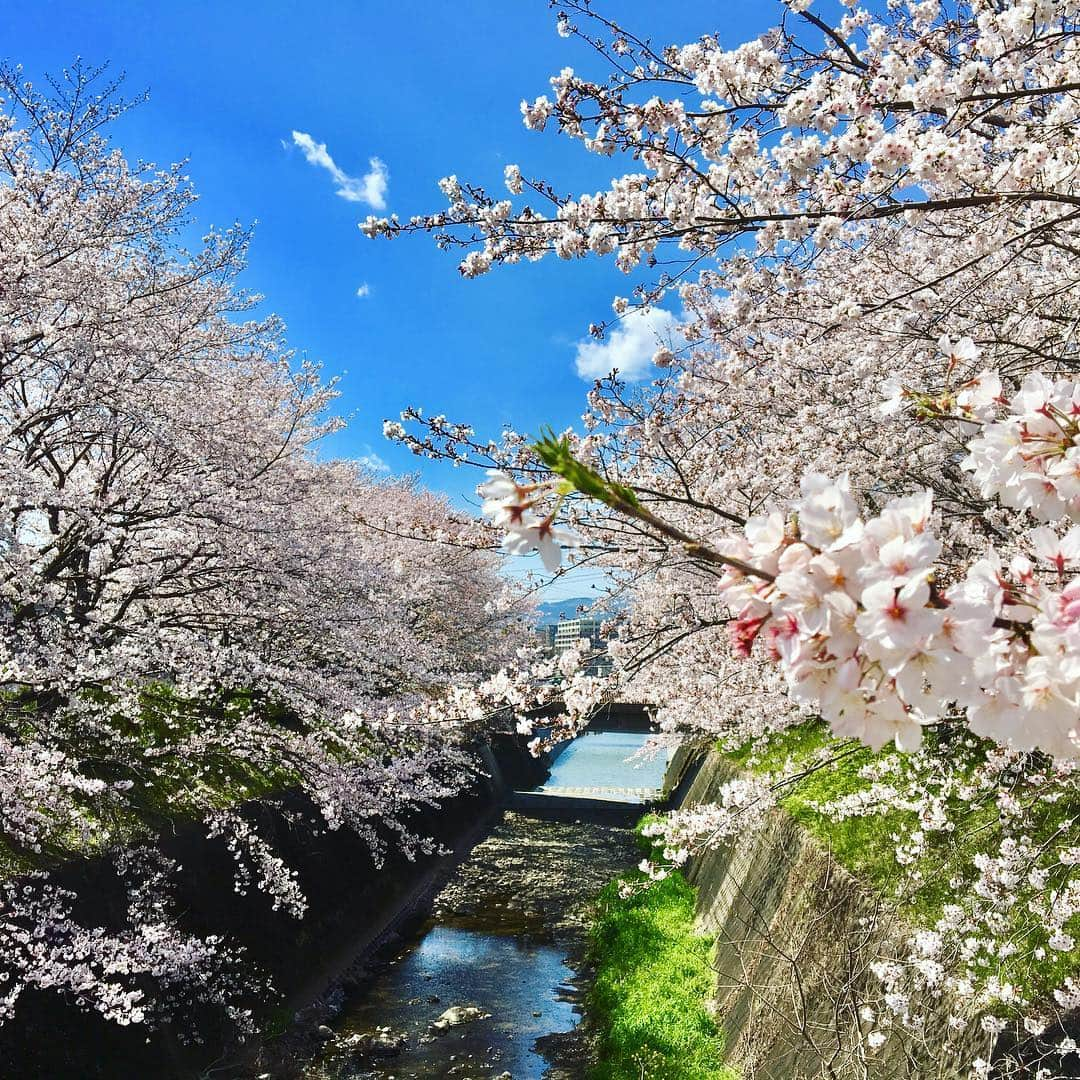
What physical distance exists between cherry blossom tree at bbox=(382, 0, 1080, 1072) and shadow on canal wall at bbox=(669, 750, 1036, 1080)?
244 millimetres

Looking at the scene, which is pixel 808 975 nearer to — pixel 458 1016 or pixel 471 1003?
pixel 458 1016

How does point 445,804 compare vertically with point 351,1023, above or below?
above

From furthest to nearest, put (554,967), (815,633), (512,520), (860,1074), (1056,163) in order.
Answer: (554,967), (860,1074), (1056,163), (512,520), (815,633)

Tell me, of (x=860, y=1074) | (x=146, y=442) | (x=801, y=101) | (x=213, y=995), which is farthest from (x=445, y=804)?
(x=801, y=101)

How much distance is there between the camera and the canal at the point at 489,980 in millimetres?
9562

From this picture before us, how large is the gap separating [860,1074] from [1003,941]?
1.24m

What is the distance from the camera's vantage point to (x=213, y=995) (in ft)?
28.3

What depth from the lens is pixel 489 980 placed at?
12.4 meters

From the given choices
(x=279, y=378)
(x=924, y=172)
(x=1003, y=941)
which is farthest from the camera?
(x=279, y=378)

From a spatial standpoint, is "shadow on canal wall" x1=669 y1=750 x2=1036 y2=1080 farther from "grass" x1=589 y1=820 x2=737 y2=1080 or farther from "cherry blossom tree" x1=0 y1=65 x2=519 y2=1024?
"cherry blossom tree" x1=0 y1=65 x2=519 y2=1024

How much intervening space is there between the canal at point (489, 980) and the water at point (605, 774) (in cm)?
408

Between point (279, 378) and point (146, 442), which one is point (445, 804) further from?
point (146, 442)

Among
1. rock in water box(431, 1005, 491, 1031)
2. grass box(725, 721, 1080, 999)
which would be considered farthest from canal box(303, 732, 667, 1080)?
grass box(725, 721, 1080, 999)

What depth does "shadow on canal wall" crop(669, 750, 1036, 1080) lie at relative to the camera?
13.8ft
